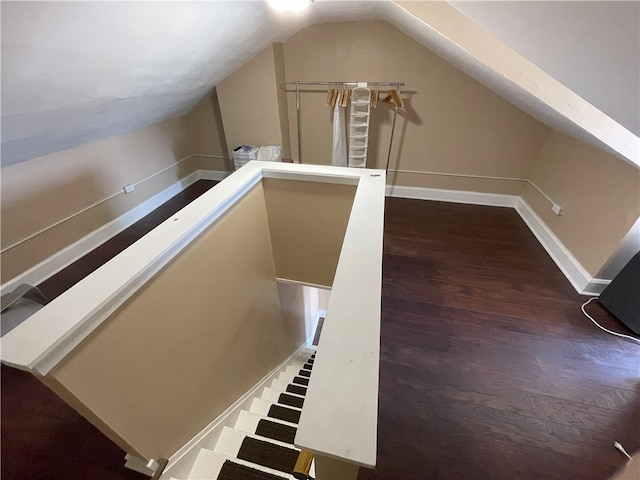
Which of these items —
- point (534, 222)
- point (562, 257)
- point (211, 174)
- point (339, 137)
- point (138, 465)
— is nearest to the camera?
point (138, 465)

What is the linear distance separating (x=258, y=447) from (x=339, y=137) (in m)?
2.71

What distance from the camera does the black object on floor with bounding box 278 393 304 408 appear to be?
2.04m

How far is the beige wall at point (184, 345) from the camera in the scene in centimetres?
96

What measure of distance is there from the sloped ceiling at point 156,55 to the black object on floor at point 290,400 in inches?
89.9

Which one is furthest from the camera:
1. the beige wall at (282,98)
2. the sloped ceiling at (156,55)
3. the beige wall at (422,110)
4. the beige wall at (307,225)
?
the beige wall at (282,98)

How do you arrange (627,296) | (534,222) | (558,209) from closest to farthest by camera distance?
(627,296), (558,209), (534,222)

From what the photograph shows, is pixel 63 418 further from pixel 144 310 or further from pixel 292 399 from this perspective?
pixel 292 399

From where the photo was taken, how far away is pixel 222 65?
2500mm

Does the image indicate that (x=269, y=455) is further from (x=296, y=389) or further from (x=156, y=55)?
(x=156, y=55)

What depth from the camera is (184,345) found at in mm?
1324

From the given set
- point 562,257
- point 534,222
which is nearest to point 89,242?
point 562,257

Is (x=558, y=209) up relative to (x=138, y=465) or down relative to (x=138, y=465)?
up

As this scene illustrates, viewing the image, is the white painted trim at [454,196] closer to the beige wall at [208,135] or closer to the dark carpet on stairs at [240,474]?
the beige wall at [208,135]

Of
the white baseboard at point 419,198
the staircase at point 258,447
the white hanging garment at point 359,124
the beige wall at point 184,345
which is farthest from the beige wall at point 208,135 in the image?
the staircase at point 258,447
